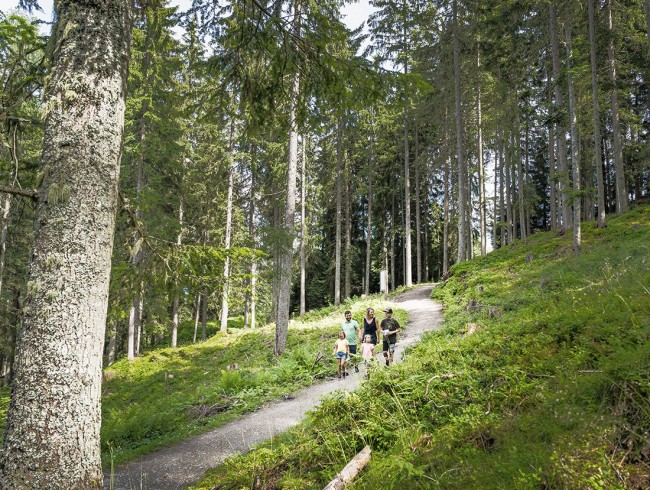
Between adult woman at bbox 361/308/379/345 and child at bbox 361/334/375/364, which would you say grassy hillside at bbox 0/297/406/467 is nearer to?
child at bbox 361/334/375/364

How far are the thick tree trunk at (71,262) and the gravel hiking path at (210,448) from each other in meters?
1.33

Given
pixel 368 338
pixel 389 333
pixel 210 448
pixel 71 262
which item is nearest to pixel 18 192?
pixel 71 262

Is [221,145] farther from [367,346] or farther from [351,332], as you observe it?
[367,346]

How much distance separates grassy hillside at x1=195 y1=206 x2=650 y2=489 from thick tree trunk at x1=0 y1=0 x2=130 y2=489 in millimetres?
2302

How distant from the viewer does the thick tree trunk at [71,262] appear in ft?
9.49

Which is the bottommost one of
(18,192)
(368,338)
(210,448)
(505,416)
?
(210,448)

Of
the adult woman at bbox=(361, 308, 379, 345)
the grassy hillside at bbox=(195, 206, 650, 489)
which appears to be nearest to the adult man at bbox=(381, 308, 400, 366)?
the adult woman at bbox=(361, 308, 379, 345)

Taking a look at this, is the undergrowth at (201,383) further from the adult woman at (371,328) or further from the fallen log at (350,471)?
the fallen log at (350,471)

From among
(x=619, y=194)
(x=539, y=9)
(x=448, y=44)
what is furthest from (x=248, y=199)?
(x=619, y=194)

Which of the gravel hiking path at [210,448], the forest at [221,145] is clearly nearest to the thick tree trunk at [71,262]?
the forest at [221,145]

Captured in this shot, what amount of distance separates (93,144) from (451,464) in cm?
440

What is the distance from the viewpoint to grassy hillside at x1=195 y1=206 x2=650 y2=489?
9.38ft

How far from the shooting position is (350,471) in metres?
3.84

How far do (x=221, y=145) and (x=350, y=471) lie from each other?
2405cm
